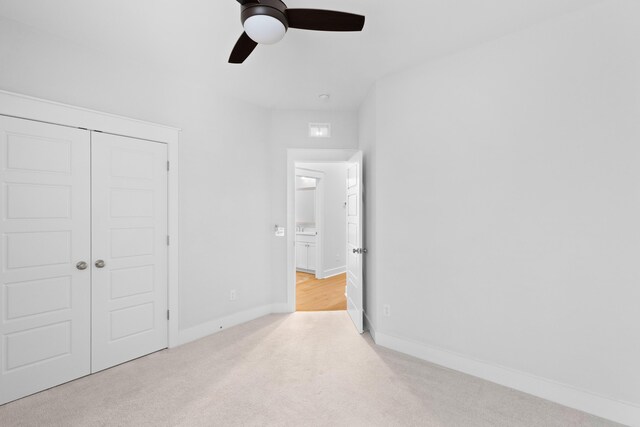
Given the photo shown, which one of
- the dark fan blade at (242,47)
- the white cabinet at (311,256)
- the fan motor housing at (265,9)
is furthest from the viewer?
the white cabinet at (311,256)

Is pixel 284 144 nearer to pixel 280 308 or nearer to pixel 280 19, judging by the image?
pixel 280 308

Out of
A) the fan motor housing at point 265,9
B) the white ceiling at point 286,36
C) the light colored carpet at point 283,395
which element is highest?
the white ceiling at point 286,36

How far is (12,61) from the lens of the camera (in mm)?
2172

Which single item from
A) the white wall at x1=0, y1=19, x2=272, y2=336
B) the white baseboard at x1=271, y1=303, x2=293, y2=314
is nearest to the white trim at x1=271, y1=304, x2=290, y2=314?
the white baseboard at x1=271, y1=303, x2=293, y2=314

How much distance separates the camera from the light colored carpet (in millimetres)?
1968

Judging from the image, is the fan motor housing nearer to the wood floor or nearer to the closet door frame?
the closet door frame

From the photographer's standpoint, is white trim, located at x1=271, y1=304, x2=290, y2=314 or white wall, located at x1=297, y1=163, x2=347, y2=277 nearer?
white trim, located at x1=271, y1=304, x2=290, y2=314

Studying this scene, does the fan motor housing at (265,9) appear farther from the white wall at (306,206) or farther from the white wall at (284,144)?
the white wall at (306,206)

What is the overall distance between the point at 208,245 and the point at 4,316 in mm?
1658

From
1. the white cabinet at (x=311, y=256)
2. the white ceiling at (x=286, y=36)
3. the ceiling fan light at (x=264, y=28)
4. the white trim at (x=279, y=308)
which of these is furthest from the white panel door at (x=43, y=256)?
the white cabinet at (x=311, y=256)

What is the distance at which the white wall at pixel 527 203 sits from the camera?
1.94 m

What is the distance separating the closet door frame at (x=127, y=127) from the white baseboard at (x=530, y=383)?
2305 mm

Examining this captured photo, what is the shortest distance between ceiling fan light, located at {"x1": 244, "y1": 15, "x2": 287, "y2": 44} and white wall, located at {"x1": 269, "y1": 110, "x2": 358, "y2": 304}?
7.73ft

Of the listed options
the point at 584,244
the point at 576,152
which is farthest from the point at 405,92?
the point at 584,244
